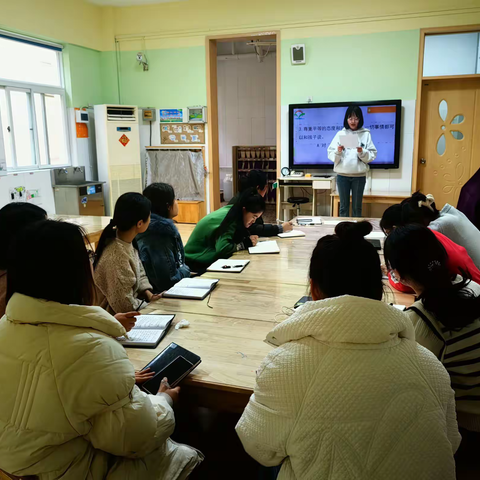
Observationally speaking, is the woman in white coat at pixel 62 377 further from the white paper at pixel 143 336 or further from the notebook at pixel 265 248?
the notebook at pixel 265 248

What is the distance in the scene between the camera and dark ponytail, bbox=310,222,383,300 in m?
1.21

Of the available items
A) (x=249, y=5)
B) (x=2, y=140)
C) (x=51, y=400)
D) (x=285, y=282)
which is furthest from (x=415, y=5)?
(x=51, y=400)

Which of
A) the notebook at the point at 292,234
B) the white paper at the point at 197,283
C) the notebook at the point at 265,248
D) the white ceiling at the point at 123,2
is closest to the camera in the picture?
the white paper at the point at 197,283

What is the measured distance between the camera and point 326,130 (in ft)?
21.1

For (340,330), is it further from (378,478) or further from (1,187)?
→ (1,187)

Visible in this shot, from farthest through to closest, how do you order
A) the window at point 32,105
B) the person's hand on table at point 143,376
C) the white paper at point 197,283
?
the window at point 32,105 → the white paper at point 197,283 → the person's hand on table at point 143,376

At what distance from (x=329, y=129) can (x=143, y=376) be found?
5477 millimetres

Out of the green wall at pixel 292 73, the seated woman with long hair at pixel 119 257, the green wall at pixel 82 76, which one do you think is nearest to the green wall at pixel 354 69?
the green wall at pixel 292 73

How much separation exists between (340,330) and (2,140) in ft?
18.5

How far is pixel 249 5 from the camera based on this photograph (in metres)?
6.52

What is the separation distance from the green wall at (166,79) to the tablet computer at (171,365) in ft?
19.4

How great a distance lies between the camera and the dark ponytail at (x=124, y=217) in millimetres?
2348

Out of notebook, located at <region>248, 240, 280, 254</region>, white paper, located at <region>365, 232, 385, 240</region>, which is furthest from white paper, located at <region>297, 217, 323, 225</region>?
notebook, located at <region>248, 240, 280, 254</region>

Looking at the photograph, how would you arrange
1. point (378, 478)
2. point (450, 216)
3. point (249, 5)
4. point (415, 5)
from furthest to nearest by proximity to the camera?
point (249, 5), point (415, 5), point (450, 216), point (378, 478)
